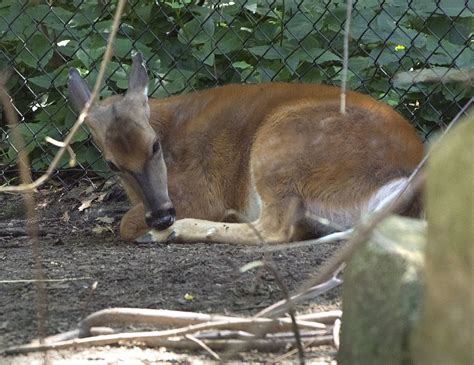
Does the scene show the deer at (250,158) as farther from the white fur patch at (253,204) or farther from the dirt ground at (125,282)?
the dirt ground at (125,282)

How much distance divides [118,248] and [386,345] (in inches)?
135

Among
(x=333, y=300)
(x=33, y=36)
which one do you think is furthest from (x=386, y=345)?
(x=33, y=36)

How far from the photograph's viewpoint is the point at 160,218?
5.90 meters

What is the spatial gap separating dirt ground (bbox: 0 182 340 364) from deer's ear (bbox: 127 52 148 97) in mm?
885

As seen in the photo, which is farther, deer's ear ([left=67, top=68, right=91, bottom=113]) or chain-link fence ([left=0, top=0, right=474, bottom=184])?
chain-link fence ([left=0, top=0, right=474, bottom=184])

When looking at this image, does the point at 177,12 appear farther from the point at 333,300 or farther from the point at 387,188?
the point at 333,300

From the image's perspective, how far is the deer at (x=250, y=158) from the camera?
570cm

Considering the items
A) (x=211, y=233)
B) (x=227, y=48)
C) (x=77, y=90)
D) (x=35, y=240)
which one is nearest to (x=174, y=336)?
(x=35, y=240)

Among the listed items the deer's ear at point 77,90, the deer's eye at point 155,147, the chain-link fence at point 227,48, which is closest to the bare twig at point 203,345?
the deer's eye at point 155,147

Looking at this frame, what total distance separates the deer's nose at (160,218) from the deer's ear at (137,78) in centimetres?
80

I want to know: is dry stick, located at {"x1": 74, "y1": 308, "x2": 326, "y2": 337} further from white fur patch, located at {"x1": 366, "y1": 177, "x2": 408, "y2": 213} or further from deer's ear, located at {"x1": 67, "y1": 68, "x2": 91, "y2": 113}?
deer's ear, located at {"x1": 67, "y1": 68, "x2": 91, "y2": 113}

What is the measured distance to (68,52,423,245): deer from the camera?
18.7 feet

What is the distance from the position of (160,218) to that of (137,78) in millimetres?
904

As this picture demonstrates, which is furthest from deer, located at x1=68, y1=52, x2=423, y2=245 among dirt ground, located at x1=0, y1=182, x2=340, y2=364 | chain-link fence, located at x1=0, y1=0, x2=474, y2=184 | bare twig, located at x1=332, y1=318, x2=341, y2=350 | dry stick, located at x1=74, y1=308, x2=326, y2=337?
dry stick, located at x1=74, y1=308, x2=326, y2=337
